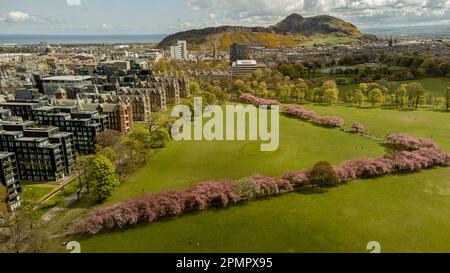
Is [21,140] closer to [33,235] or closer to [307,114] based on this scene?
[33,235]

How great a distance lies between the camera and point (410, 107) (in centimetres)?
7438

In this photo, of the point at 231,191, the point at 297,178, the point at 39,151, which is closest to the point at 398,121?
the point at 297,178

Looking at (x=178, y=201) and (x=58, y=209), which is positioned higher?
(x=178, y=201)

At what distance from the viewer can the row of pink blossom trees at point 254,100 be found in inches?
3004

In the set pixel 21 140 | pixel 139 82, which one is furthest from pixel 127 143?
pixel 139 82

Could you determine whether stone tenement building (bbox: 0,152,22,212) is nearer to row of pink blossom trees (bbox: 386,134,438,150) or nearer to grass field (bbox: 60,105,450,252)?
grass field (bbox: 60,105,450,252)

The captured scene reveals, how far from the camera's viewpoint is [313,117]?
212 ft

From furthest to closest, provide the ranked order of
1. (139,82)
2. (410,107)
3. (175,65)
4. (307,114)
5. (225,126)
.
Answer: (175,65) < (139,82) < (410,107) < (307,114) < (225,126)

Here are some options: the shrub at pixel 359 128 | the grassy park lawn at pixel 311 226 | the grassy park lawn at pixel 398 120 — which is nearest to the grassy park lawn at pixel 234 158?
the shrub at pixel 359 128

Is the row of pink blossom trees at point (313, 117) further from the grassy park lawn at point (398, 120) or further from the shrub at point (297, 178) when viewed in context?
the shrub at point (297, 178)

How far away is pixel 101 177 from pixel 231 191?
1268cm

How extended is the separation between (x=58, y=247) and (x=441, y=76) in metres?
116

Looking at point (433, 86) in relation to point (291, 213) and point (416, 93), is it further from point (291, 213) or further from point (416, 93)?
point (291, 213)

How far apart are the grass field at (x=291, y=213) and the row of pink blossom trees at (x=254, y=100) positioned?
27.9 meters
